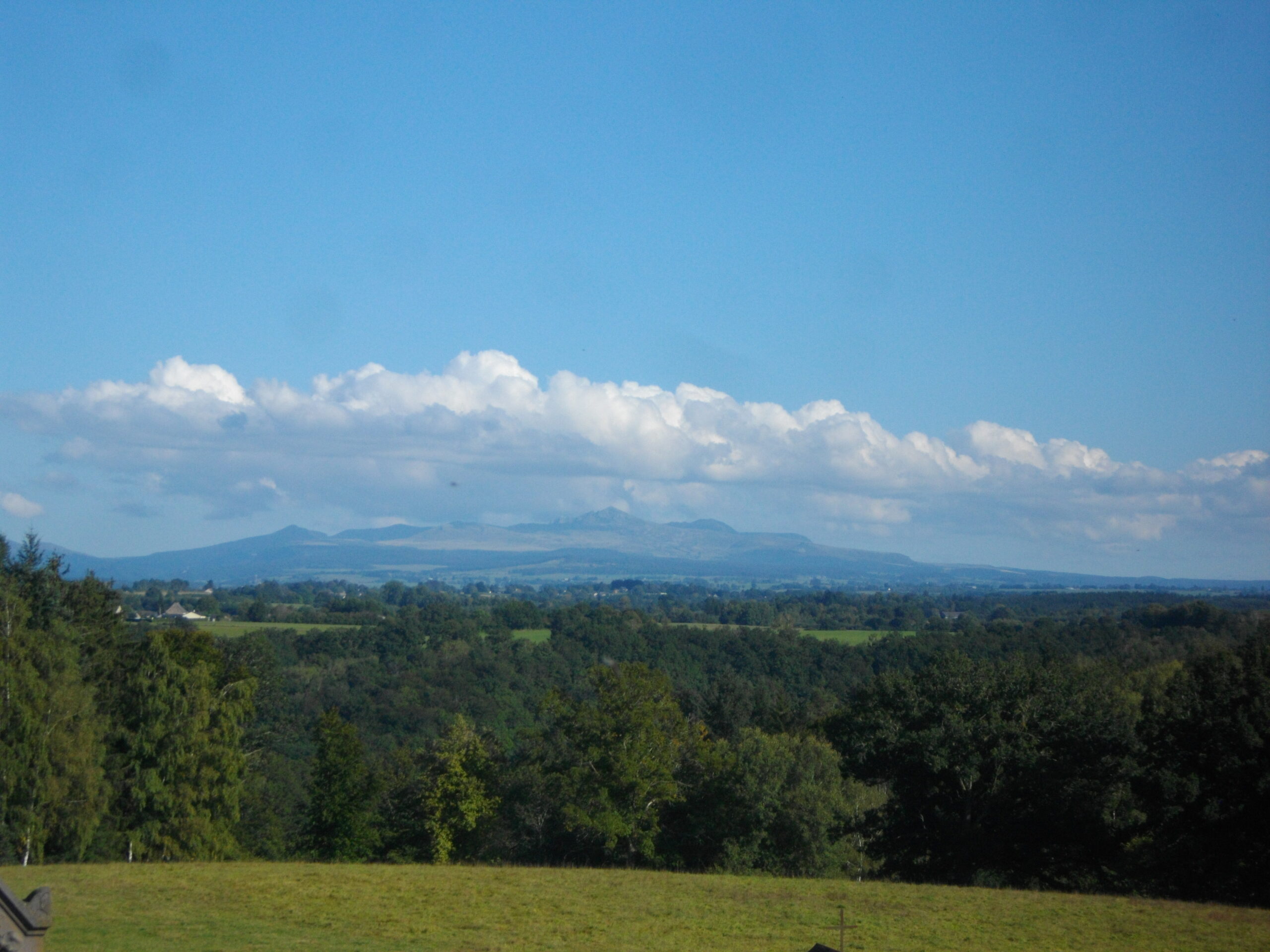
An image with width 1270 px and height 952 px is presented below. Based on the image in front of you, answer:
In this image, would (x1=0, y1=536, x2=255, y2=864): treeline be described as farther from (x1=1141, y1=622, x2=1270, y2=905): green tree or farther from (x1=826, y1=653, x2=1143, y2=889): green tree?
(x1=1141, y1=622, x2=1270, y2=905): green tree

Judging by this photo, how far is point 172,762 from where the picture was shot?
3067 centimetres

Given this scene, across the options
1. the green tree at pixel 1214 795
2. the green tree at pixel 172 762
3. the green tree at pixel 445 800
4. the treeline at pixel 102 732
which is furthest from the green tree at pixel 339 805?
the green tree at pixel 1214 795

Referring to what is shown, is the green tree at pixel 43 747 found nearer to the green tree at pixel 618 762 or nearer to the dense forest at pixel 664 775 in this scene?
the dense forest at pixel 664 775

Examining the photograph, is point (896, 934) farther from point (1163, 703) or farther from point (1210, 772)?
point (1163, 703)

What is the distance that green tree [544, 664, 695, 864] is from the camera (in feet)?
96.5

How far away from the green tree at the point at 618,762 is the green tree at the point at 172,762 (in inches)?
421

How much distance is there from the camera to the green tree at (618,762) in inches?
1158

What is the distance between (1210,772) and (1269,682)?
262cm

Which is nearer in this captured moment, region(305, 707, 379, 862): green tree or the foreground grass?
the foreground grass

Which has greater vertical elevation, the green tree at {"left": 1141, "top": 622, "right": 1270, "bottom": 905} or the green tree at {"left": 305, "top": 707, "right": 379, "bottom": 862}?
the green tree at {"left": 1141, "top": 622, "right": 1270, "bottom": 905}

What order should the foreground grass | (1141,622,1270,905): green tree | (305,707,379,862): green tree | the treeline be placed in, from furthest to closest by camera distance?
(305,707,379,862): green tree
the treeline
(1141,622,1270,905): green tree
the foreground grass

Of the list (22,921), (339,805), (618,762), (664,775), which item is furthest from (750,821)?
(22,921)

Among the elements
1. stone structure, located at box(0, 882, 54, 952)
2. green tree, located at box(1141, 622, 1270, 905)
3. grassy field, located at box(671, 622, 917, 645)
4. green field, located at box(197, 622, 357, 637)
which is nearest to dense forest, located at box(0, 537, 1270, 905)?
green tree, located at box(1141, 622, 1270, 905)

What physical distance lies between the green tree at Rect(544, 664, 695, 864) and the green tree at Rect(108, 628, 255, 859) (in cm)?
1068
